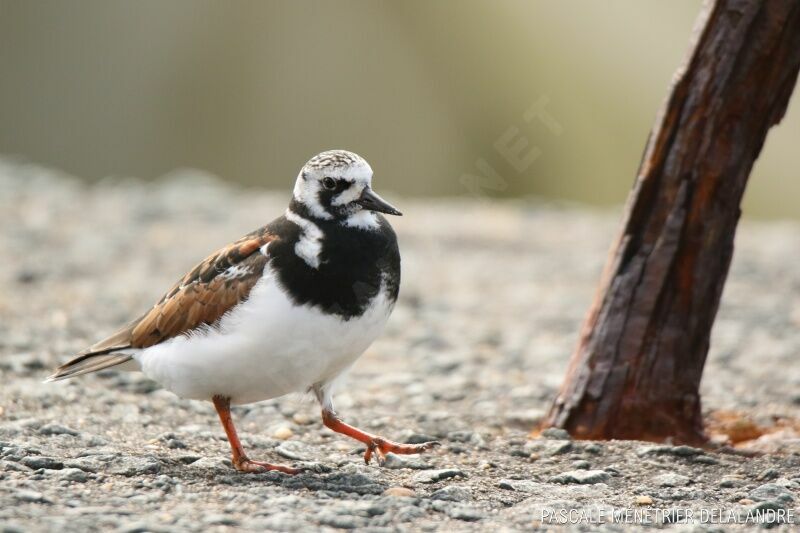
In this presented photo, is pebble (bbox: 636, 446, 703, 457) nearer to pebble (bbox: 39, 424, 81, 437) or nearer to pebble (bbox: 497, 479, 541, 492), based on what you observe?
pebble (bbox: 497, 479, 541, 492)

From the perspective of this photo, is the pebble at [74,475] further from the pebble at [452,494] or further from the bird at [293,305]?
the pebble at [452,494]

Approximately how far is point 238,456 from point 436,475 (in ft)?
3.10

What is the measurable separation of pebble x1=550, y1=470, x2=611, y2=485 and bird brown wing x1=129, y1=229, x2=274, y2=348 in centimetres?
174

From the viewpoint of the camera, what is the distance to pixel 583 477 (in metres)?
5.68

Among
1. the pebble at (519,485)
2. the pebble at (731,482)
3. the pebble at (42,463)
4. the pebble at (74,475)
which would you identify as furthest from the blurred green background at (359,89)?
the pebble at (74,475)

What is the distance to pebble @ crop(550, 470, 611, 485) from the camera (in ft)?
18.6

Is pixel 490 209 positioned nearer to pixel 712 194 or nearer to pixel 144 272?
pixel 144 272

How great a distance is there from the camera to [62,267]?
11.3 metres

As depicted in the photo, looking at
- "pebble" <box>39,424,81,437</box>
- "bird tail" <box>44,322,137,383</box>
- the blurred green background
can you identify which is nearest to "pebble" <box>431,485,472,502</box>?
"bird tail" <box>44,322,137,383</box>

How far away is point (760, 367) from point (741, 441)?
6.32 ft

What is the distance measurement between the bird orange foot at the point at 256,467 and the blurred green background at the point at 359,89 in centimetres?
1621

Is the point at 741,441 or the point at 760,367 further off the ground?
the point at 760,367

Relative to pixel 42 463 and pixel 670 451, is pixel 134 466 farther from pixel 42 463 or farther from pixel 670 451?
pixel 670 451

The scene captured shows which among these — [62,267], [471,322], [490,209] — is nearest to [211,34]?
[490,209]
